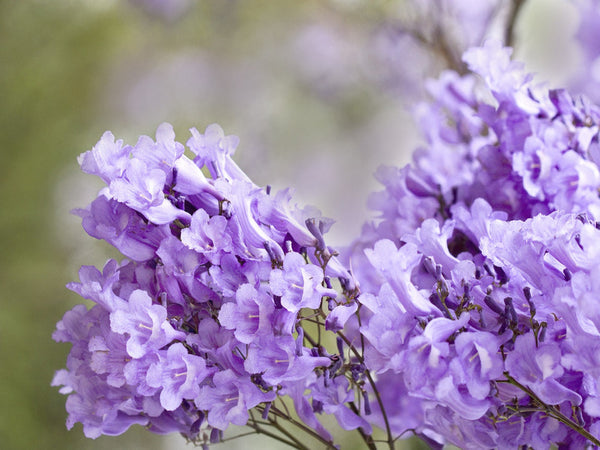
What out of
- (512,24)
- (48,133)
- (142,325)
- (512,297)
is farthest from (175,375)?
(48,133)

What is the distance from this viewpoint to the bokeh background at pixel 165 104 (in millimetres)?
720

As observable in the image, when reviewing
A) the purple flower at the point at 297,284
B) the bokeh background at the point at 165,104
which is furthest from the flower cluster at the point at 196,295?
the bokeh background at the point at 165,104

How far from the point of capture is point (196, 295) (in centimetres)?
24

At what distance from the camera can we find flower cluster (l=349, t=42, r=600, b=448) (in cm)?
21

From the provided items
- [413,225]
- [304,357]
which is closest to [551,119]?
[413,225]

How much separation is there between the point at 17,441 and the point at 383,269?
61cm

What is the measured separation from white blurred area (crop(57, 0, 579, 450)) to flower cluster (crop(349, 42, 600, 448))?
1.67ft

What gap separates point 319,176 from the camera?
91 cm

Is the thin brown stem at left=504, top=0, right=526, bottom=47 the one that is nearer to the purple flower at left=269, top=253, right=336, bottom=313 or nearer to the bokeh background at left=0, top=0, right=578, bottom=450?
the bokeh background at left=0, top=0, right=578, bottom=450

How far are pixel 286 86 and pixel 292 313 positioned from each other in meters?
0.72

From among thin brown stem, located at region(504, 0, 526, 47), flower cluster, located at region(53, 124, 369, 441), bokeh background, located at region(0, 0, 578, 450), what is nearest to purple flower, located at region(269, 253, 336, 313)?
flower cluster, located at region(53, 124, 369, 441)

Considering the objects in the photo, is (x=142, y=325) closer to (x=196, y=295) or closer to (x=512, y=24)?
(x=196, y=295)

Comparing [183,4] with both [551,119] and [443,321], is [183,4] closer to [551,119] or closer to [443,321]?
[551,119]

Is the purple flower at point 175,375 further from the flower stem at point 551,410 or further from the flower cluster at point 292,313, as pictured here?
the flower stem at point 551,410
